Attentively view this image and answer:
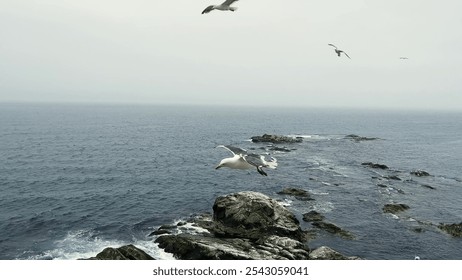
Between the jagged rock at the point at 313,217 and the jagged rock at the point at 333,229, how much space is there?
975 millimetres

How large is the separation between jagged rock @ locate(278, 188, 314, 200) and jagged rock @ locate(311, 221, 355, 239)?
31.1ft

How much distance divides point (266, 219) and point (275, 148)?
5693 cm

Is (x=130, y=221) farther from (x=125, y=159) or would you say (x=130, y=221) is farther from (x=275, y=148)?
(x=275, y=148)

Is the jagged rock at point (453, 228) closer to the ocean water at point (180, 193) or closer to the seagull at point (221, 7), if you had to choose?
the ocean water at point (180, 193)

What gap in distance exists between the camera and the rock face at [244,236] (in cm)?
2841

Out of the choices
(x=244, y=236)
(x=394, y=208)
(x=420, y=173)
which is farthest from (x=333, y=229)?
(x=420, y=173)

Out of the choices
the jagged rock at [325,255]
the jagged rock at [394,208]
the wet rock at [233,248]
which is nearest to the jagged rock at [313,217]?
the wet rock at [233,248]

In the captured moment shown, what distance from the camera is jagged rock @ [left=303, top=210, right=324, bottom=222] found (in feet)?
130

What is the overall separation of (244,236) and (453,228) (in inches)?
1004

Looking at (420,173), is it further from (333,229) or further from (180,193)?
(180,193)

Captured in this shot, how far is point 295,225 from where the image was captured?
1372 inches

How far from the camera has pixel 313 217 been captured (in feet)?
131

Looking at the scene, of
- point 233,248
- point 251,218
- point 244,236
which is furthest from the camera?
point 251,218

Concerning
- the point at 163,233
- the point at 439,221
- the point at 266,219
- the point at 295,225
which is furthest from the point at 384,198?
the point at 163,233
